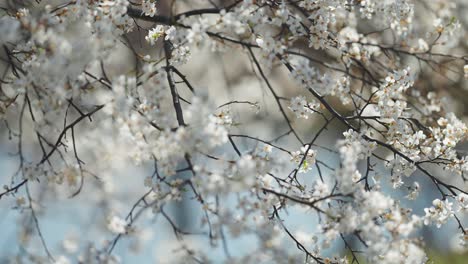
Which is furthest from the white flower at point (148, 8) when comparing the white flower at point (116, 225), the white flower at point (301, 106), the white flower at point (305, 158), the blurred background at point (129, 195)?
the white flower at point (116, 225)

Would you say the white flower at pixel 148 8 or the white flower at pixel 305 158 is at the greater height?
the white flower at pixel 148 8

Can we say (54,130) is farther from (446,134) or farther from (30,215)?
(446,134)

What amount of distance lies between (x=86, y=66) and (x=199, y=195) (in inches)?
21.3

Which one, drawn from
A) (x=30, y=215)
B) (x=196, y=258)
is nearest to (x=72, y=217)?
(x=30, y=215)

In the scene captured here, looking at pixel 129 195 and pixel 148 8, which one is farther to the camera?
pixel 129 195

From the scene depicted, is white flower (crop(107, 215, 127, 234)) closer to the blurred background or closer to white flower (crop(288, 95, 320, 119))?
the blurred background

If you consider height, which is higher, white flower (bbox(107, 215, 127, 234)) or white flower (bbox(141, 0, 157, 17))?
white flower (bbox(141, 0, 157, 17))

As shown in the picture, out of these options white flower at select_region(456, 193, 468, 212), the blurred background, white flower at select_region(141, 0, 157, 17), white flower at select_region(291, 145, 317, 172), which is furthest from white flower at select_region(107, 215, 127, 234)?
white flower at select_region(456, 193, 468, 212)

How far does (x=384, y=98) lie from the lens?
108 inches

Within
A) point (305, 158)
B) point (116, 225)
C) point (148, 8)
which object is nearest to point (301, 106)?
point (305, 158)

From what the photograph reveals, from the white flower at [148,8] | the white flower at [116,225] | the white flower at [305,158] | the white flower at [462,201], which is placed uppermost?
the white flower at [148,8]

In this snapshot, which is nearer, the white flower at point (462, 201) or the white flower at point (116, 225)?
the white flower at point (116, 225)

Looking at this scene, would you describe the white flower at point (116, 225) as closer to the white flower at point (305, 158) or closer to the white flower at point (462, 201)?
the white flower at point (305, 158)

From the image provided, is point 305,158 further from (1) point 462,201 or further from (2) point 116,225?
(2) point 116,225
